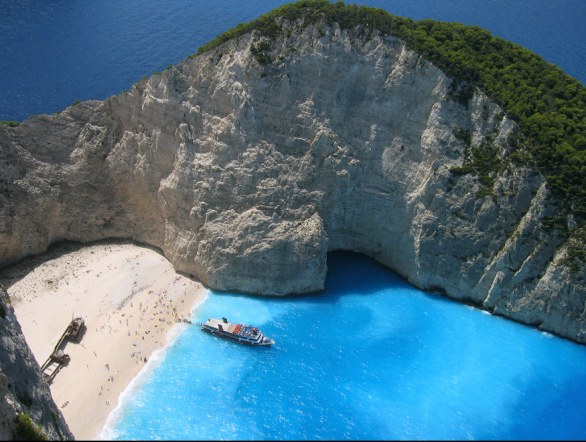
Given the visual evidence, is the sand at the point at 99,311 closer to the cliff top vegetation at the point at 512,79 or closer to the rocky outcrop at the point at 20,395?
the rocky outcrop at the point at 20,395

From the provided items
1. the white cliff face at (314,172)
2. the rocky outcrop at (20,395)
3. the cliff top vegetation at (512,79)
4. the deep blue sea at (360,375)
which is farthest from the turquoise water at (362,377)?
the cliff top vegetation at (512,79)

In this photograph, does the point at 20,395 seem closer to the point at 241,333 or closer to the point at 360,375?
the point at 241,333

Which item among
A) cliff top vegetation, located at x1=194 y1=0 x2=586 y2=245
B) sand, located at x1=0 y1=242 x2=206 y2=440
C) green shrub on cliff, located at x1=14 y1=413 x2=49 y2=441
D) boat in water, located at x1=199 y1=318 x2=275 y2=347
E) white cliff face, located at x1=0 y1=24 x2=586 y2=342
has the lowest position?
sand, located at x1=0 y1=242 x2=206 y2=440

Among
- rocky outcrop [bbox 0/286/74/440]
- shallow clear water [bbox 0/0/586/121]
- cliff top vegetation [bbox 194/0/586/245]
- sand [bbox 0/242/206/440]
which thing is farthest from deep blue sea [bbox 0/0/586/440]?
shallow clear water [bbox 0/0/586/121]

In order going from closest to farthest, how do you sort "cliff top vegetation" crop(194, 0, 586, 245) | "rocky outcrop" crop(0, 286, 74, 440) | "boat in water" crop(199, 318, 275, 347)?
"rocky outcrop" crop(0, 286, 74, 440)
"boat in water" crop(199, 318, 275, 347)
"cliff top vegetation" crop(194, 0, 586, 245)

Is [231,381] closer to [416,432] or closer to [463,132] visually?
[416,432]

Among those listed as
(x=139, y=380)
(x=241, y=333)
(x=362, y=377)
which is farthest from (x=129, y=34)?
(x=362, y=377)

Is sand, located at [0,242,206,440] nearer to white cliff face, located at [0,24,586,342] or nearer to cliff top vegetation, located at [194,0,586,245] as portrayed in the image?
white cliff face, located at [0,24,586,342]

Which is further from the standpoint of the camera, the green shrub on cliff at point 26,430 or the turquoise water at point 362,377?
the turquoise water at point 362,377
